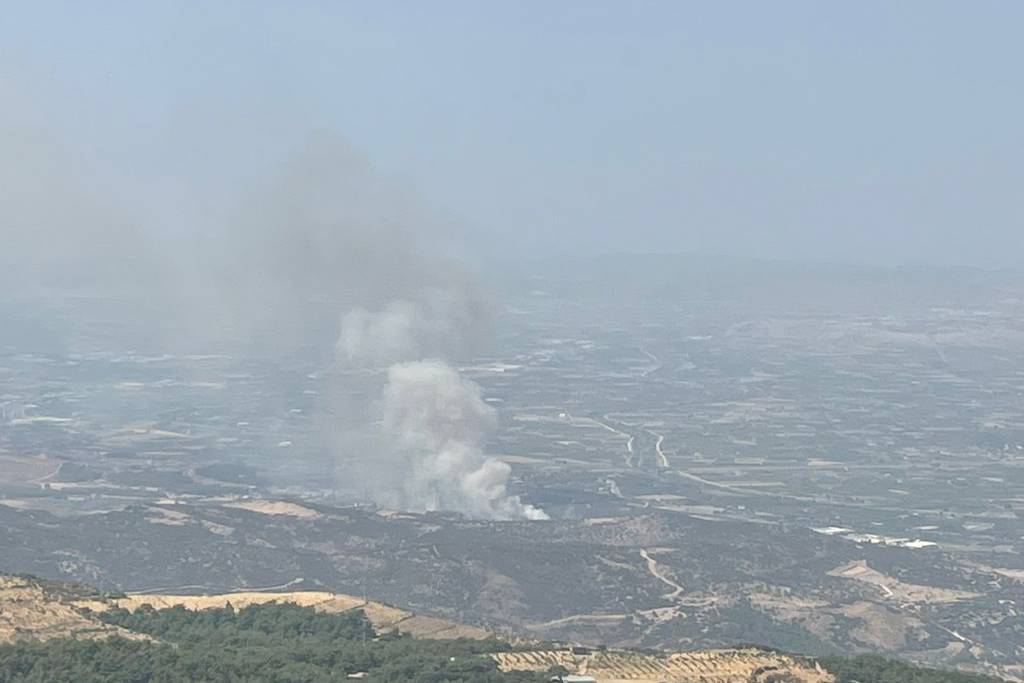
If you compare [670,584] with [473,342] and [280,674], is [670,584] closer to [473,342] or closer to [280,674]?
[280,674]

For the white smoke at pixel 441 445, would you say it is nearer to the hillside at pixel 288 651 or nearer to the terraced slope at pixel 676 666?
the hillside at pixel 288 651

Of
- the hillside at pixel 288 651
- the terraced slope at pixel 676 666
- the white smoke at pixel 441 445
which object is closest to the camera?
the hillside at pixel 288 651

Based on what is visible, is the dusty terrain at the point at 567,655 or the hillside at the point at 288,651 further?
the dusty terrain at the point at 567,655

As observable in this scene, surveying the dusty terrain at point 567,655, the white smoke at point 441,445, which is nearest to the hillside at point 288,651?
the dusty terrain at point 567,655

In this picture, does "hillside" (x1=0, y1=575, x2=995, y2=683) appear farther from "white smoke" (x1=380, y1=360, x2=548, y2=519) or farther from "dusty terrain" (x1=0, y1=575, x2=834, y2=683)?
"white smoke" (x1=380, y1=360, x2=548, y2=519)

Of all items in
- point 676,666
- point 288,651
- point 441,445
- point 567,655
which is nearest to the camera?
point 288,651

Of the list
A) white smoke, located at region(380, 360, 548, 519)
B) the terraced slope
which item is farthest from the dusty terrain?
white smoke, located at region(380, 360, 548, 519)

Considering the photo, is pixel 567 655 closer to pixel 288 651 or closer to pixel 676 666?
pixel 676 666

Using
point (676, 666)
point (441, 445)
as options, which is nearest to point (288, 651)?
point (676, 666)
